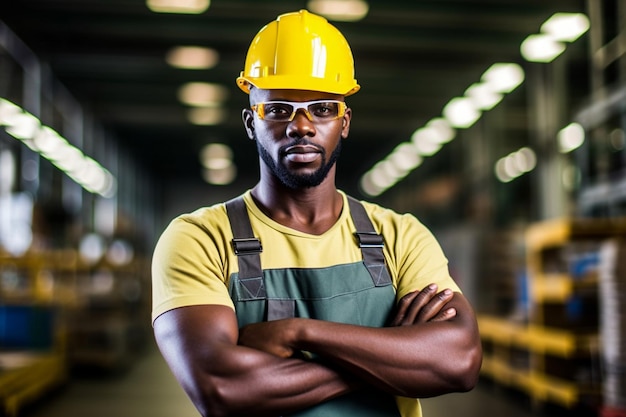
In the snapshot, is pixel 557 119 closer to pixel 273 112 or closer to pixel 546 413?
pixel 546 413

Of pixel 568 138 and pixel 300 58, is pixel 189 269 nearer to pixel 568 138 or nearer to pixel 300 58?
pixel 300 58

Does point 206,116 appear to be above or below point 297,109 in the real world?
above

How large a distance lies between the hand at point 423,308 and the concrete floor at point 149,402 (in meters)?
4.91

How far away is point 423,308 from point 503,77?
10971mm

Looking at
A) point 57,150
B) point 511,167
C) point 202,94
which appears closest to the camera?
point 511,167

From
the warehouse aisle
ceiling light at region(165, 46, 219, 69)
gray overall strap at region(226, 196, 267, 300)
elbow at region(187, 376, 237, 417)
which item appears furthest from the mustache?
ceiling light at region(165, 46, 219, 69)

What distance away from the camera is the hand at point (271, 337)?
1788 millimetres

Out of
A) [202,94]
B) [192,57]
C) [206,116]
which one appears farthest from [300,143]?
[206,116]

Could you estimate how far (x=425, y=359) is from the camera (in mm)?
1853

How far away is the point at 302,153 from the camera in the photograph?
1.96 meters

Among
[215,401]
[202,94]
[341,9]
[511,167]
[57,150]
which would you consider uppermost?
[202,94]

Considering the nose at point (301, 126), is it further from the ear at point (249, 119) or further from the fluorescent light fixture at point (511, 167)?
the fluorescent light fixture at point (511, 167)

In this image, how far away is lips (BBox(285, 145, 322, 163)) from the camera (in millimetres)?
1954

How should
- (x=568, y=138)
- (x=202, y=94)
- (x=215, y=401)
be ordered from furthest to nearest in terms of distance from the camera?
(x=202, y=94), (x=568, y=138), (x=215, y=401)
